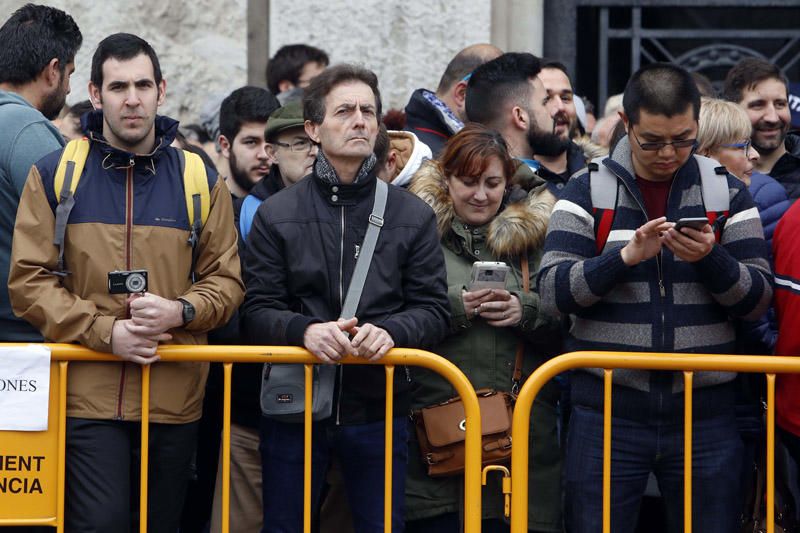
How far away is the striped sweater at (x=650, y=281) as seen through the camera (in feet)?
14.7

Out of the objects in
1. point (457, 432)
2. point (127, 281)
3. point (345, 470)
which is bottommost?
point (345, 470)

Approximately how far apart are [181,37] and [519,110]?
97.2 inches

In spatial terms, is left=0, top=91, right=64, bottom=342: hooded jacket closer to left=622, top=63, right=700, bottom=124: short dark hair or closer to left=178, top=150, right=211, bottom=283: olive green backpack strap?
left=178, top=150, right=211, bottom=283: olive green backpack strap

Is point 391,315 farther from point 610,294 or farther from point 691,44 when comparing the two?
point 691,44

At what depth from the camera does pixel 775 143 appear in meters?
6.12

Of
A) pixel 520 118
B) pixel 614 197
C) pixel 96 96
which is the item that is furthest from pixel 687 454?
pixel 96 96

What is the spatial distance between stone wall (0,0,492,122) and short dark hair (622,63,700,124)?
9.79ft

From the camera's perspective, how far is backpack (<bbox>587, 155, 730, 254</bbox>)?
4625mm

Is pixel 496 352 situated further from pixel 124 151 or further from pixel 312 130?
pixel 124 151

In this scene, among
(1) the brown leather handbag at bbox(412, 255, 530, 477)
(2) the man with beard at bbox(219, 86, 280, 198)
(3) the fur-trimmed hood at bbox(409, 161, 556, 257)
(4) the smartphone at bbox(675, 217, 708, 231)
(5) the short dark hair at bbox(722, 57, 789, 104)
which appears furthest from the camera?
(5) the short dark hair at bbox(722, 57, 789, 104)

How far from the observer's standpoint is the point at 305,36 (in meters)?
7.53

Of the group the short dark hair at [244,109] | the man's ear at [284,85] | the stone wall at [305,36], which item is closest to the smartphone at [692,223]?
the short dark hair at [244,109]

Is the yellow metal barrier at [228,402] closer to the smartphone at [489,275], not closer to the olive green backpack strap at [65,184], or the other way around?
the olive green backpack strap at [65,184]

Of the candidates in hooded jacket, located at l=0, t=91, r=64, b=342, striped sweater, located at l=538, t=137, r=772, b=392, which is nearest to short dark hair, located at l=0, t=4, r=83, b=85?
hooded jacket, located at l=0, t=91, r=64, b=342
